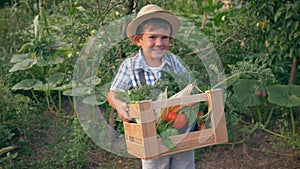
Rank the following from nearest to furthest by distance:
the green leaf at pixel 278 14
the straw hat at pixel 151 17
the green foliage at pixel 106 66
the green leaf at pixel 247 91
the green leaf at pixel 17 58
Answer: the straw hat at pixel 151 17
the green foliage at pixel 106 66
the green leaf at pixel 278 14
the green leaf at pixel 247 91
the green leaf at pixel 17 58

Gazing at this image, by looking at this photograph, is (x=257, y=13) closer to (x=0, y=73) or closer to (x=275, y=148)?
(x=275, y=148)

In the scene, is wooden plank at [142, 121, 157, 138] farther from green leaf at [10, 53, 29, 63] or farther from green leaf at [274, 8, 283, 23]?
green leaf at [10, 53, 29, 63]

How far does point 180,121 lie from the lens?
2113 millimetres

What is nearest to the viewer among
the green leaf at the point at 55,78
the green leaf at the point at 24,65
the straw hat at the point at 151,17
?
the straw hat at the point at 151,17

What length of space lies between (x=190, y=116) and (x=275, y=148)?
1.55 m

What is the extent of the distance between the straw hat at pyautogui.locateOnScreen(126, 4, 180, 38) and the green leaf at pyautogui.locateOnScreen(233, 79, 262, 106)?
4.54ft

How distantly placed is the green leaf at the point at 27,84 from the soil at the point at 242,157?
2.82 ft

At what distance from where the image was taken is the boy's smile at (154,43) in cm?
226

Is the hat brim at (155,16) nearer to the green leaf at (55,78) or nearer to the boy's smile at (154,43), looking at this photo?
the boy's smile at (154,43)

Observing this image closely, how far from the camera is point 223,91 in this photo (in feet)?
7.49

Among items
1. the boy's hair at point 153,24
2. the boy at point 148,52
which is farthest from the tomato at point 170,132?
the boy's hair at point 153,24

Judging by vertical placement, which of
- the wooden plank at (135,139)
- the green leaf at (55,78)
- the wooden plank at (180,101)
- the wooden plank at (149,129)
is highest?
the wooden plank at (180,101)

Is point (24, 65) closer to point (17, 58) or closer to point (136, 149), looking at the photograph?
point (17, 58)

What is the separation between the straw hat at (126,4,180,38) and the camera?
225 cm
